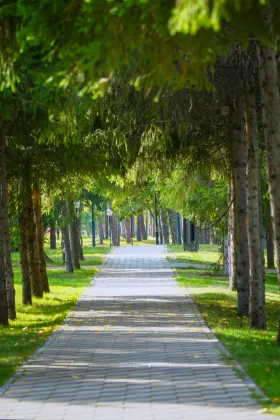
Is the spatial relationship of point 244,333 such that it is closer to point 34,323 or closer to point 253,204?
point 253,204

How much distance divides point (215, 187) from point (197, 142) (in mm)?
15584

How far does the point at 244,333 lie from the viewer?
1475 cm

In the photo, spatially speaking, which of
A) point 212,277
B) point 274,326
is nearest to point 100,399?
point 274,326

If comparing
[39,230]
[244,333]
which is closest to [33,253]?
[39,230]

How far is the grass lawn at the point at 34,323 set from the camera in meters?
12.3

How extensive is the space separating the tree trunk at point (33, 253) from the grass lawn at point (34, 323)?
0.34 m

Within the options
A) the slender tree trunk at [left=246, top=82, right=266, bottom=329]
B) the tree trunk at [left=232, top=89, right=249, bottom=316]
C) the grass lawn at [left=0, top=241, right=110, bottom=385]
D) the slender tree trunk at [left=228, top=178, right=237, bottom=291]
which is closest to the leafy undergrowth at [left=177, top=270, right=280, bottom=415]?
the slender tree trunk at [left=228, top=178, right=237, bottom=291]

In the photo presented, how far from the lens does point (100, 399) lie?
8.84 m

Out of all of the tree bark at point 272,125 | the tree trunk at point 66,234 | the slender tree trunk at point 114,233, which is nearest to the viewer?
the tree bark at point 272,125

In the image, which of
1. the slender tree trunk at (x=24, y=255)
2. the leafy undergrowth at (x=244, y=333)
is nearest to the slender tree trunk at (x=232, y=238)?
the leafy undergrowth at (x=244, y=333)

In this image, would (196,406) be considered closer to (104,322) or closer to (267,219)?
(104,322)

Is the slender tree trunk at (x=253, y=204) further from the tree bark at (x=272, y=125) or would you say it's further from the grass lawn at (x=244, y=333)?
the tree bark at (x=272, y=125)

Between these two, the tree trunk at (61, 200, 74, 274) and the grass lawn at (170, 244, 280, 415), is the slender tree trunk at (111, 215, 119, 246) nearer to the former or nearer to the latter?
the tree trunk at (61, 200, 74, 274)

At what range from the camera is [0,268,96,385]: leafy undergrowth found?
1230cm
